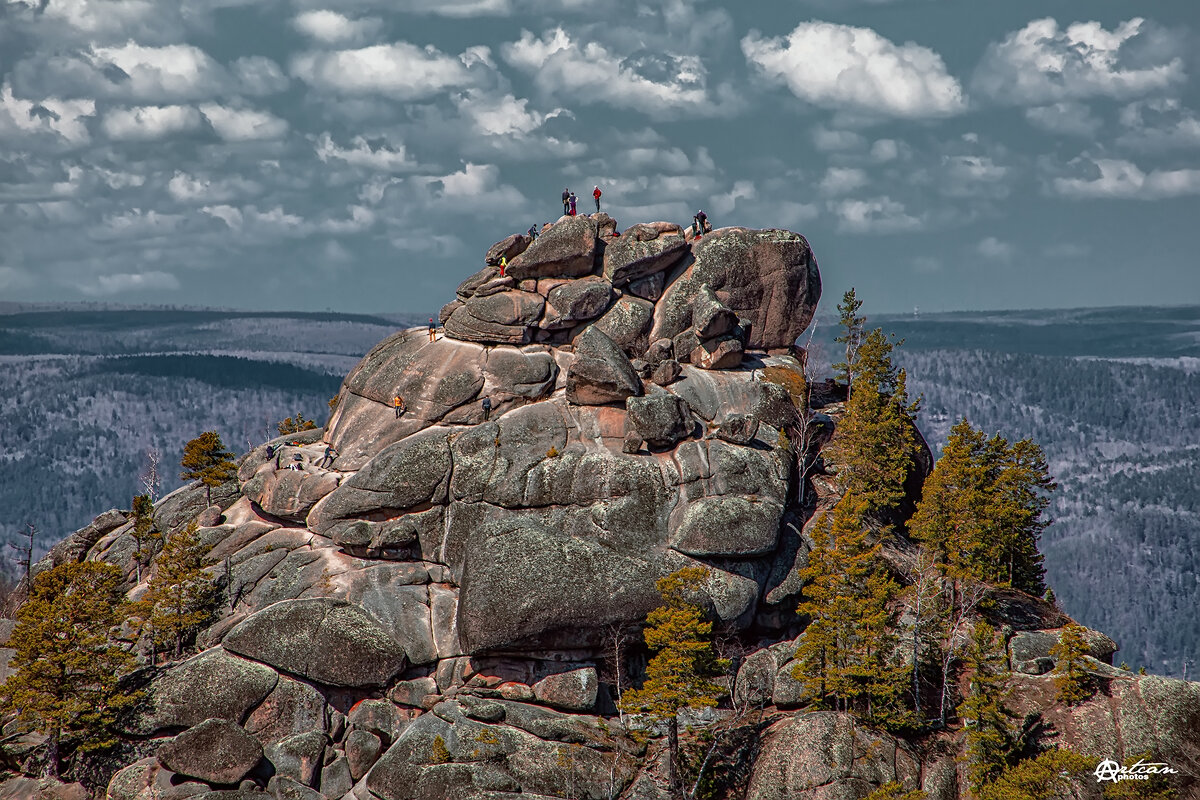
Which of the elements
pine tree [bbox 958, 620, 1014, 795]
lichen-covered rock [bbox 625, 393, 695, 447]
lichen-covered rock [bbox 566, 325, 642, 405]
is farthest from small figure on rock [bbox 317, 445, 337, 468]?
pine tree [bbox 958, 620, 1014, 795]

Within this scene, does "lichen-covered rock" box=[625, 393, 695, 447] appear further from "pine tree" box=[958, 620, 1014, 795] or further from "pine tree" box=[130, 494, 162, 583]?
→ "pine tree" box=[130, 494, 162, 583]

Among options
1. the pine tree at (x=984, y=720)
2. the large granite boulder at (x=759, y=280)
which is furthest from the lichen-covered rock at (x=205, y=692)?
the pine tree at (x=984, y=720)

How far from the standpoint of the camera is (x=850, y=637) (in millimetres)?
75688

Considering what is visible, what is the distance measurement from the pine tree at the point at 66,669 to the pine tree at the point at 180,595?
3615 millimetres

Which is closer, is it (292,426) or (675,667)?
(675,667)

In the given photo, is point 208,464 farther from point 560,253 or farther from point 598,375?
point 598,375

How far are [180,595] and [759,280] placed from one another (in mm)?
59461

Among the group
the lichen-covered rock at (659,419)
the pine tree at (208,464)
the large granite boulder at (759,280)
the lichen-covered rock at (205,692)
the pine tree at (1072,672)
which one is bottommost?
the lichen-covered rock at (205,692)

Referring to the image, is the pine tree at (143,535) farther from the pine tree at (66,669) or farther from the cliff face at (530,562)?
the pine tree at (66,669)

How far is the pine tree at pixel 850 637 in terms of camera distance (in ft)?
244

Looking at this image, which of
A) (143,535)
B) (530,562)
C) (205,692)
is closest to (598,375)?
(530,562)

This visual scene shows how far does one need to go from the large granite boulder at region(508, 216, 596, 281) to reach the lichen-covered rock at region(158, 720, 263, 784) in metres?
47.8

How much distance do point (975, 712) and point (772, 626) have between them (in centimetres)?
1721

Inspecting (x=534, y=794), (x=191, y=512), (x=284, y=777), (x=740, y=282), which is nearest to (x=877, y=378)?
(x=740, y=282)
